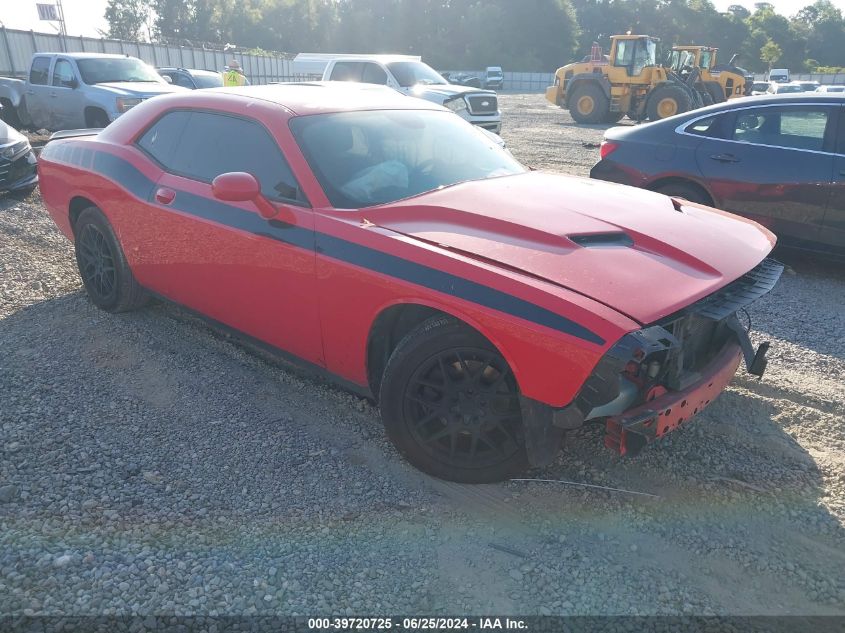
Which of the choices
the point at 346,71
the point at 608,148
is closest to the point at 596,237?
the point at 608,148

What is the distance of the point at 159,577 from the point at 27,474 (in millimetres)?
1010

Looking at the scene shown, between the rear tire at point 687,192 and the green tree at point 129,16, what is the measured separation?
8657cm

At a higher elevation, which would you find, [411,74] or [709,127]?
[411,74]

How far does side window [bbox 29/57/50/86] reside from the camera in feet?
40.8

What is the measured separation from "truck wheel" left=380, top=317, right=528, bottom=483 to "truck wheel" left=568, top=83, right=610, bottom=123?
19647 mm

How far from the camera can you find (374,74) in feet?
A: 46.3

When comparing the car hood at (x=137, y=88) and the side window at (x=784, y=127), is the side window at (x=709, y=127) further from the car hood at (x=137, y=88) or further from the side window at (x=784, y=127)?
the car hood at (x=137, y=88)

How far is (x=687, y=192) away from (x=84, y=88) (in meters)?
10.5

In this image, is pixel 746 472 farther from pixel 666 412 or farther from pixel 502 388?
pixel 502 388

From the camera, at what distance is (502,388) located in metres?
2.70

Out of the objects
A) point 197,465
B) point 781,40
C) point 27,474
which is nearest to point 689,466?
point 197,465

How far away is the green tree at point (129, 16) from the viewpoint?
78.5 m

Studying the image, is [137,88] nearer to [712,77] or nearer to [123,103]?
[123,103]

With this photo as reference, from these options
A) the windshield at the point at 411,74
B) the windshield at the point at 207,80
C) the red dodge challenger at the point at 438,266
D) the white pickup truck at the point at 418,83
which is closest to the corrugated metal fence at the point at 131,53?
the windshield at the point at 207,80
